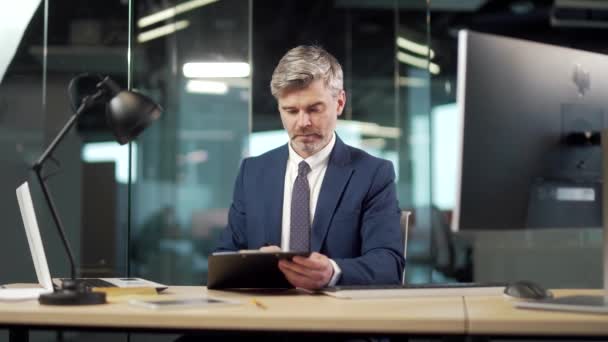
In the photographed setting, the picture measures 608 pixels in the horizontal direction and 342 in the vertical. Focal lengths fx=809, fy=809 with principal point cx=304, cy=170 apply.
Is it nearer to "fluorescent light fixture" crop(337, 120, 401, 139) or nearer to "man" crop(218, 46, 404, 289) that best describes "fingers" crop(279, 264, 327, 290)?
"man" crop(218, 46, 404, 289)

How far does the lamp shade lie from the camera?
6.54 feet

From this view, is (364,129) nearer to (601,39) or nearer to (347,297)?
(601,39)

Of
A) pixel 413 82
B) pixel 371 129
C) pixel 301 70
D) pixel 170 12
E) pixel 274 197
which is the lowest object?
pixel 274 197

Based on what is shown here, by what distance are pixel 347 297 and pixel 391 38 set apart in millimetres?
4399

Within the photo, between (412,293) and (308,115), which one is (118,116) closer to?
(308,115)

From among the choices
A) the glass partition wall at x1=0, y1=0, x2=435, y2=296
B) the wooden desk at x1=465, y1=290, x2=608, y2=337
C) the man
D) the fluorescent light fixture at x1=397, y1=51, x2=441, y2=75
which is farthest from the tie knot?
the fluorescent light fixture at x1=397, y1=51, x2=441, y2=75

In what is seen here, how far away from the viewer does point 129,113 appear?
1991mm

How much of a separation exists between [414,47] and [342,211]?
328cm

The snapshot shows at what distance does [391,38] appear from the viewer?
241 inches

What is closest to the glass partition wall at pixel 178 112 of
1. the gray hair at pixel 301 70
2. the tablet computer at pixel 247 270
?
the gray hair at pixel 301 70

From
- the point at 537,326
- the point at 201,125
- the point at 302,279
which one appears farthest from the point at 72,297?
the point at 201,125

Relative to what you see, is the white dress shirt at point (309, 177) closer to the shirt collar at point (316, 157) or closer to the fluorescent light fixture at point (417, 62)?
the shirt collar at point (316, 157)

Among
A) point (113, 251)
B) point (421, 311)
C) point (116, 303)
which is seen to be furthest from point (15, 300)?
point (113, 251)

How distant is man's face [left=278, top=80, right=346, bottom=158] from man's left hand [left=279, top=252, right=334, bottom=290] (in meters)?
0.54
